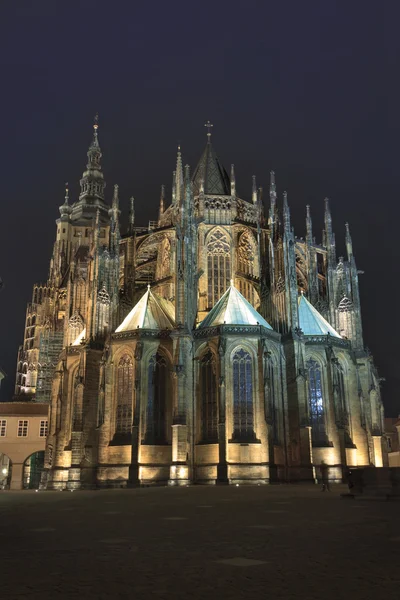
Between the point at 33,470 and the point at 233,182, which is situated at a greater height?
the point at 233,182

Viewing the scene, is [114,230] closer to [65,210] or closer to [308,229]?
[308,229]

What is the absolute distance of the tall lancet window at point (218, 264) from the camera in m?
46.2

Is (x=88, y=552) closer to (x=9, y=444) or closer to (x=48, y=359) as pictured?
(x=9, y=444)

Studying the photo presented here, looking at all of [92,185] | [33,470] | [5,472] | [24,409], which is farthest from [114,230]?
[92,185]

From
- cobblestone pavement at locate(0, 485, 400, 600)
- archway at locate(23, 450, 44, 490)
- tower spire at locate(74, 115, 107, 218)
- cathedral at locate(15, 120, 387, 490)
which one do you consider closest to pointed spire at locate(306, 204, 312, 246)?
cathedral at locate(15, 120, 387, 490)

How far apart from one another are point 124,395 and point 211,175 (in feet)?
76.6

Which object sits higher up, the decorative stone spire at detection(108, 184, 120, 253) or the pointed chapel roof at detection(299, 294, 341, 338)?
the decorative stone spire at detection(108, 184, 120, 253)

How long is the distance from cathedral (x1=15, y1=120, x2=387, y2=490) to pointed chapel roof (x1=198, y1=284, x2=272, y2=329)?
0.11 meters

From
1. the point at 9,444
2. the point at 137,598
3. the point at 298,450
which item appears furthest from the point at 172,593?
the point at 9,444

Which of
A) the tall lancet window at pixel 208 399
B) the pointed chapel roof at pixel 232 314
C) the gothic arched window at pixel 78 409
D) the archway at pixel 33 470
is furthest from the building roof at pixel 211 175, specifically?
the archway at pixel 33 470

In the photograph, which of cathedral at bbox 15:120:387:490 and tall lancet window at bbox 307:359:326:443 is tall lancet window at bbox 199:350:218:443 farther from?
tall lancet window at bbox 307:359:326:443

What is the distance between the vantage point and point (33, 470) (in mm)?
60688

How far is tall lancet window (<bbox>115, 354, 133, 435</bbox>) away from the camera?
126 ft

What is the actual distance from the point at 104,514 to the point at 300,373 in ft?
86.7
